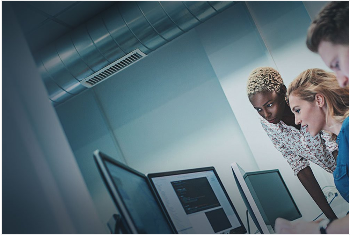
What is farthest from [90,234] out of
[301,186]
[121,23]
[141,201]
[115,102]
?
[115,102]

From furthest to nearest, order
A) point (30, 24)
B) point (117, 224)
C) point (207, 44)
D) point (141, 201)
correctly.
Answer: point (207, 44)
point (30, 24)
point (141, 201)
point (117, 224)

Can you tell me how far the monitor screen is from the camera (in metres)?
1.66

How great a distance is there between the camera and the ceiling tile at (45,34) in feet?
8.86

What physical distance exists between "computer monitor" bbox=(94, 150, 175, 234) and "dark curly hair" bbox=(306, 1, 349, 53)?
87 cm

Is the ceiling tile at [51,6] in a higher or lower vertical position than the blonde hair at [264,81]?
higher

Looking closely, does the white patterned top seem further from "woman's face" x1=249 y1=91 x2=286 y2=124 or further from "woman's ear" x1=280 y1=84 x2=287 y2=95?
"woman's ear" x1=280 y1=84 x2=287 y2=95

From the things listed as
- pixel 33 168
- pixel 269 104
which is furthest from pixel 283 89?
pixel 33 168

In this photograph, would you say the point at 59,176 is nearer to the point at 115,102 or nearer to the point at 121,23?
the point at 121,23

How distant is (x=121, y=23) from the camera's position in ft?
8.61

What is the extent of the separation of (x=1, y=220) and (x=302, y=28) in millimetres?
2748

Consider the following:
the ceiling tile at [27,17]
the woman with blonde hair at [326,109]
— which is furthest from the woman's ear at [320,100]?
the ceiling tile at [27,17]

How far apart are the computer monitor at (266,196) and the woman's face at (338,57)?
2.29ft

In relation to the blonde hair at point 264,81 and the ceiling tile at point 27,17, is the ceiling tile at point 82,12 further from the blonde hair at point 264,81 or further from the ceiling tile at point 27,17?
the blonde hair at point 264,81

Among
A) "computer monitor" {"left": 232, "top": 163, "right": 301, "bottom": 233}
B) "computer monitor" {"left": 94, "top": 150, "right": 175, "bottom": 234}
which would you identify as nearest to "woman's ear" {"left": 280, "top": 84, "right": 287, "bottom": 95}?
"computer monitor" {"left": 232, "top": 163, "right": 301, "bottom": 233}
